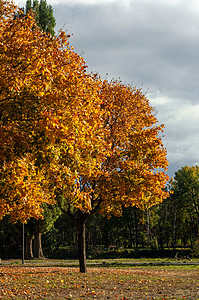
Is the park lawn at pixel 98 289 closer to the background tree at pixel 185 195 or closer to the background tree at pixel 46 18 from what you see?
the background tree at pixel 46 18

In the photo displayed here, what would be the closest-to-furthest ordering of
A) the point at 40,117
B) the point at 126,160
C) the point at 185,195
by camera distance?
the point at 40,117
the point at 126,160
the point at 185,195

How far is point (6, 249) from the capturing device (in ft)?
210

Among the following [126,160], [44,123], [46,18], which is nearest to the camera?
[44,123]

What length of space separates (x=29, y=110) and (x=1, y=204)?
481cm

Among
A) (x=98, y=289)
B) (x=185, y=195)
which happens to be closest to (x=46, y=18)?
(x=98, y=289)

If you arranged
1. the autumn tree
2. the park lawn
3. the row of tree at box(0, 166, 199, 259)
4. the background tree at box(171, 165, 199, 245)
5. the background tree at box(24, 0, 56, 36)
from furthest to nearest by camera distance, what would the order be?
the background tree at box(171, 165, 199, 245) < the row of tree at box(0, 166, 199, 259) < the background tree at box(24, 0, 56, 36) < the autumn tree < the park lawn

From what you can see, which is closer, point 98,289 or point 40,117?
point 40,117

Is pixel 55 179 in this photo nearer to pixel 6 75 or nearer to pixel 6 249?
pixel 6 75

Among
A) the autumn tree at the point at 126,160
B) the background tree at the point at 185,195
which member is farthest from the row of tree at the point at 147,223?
the autumn tree at the point at 126,160

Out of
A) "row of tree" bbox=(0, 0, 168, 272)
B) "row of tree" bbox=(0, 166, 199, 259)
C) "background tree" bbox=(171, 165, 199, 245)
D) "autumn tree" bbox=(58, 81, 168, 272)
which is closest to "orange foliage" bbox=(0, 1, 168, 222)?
"row of tree" bbox=(0, 0, 168, 272)

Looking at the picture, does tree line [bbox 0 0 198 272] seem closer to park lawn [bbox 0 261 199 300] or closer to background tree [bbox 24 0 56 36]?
park lawn [bbox 0 261 199 300]

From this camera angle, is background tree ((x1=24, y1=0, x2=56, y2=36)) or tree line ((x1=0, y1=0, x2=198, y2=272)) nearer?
tree line ((x1=0, y1=0, x2=198, y2=272))

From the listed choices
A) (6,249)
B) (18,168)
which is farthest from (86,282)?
(6,249)

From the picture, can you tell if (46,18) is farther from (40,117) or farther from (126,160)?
(40,117)
